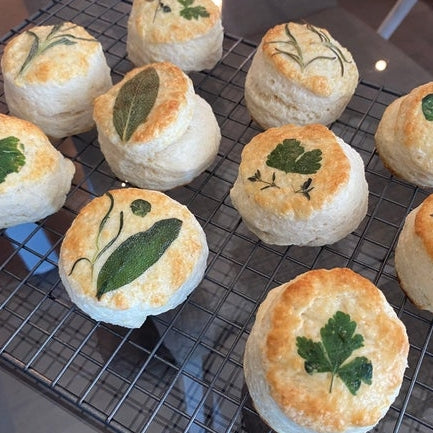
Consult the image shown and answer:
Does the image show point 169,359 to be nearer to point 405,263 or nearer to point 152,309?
point 152,309

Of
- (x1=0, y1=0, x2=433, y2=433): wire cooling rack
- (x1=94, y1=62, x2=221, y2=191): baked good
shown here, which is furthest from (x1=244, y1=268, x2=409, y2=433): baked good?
(x1=94, y1=62, x2=221, y2=191): baked good

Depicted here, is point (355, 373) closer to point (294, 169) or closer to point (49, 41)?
point (294, 169)

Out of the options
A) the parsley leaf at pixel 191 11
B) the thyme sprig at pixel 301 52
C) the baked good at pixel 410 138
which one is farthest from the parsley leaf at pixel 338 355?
the parsley leaf at pixel 191 11

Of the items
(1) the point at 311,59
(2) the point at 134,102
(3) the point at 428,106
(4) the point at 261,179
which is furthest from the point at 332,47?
(2) the point at 134,102

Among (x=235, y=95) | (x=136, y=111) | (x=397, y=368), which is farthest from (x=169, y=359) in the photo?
(x=235, y=95)

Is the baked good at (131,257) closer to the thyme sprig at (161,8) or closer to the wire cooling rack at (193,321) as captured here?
the wire cooling rack at (193,321)

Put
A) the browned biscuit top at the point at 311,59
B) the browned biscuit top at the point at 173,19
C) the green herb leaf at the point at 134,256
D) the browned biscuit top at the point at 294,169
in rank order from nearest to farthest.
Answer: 1. the green herb leaf at the point at 134,256
2. the browned biscuit top at the point at 294,169
3. the browned biscuit top at the point at 311,59
4. the browned biscuit top at the point at 173,19

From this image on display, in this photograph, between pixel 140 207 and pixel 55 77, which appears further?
pixel 55 77
